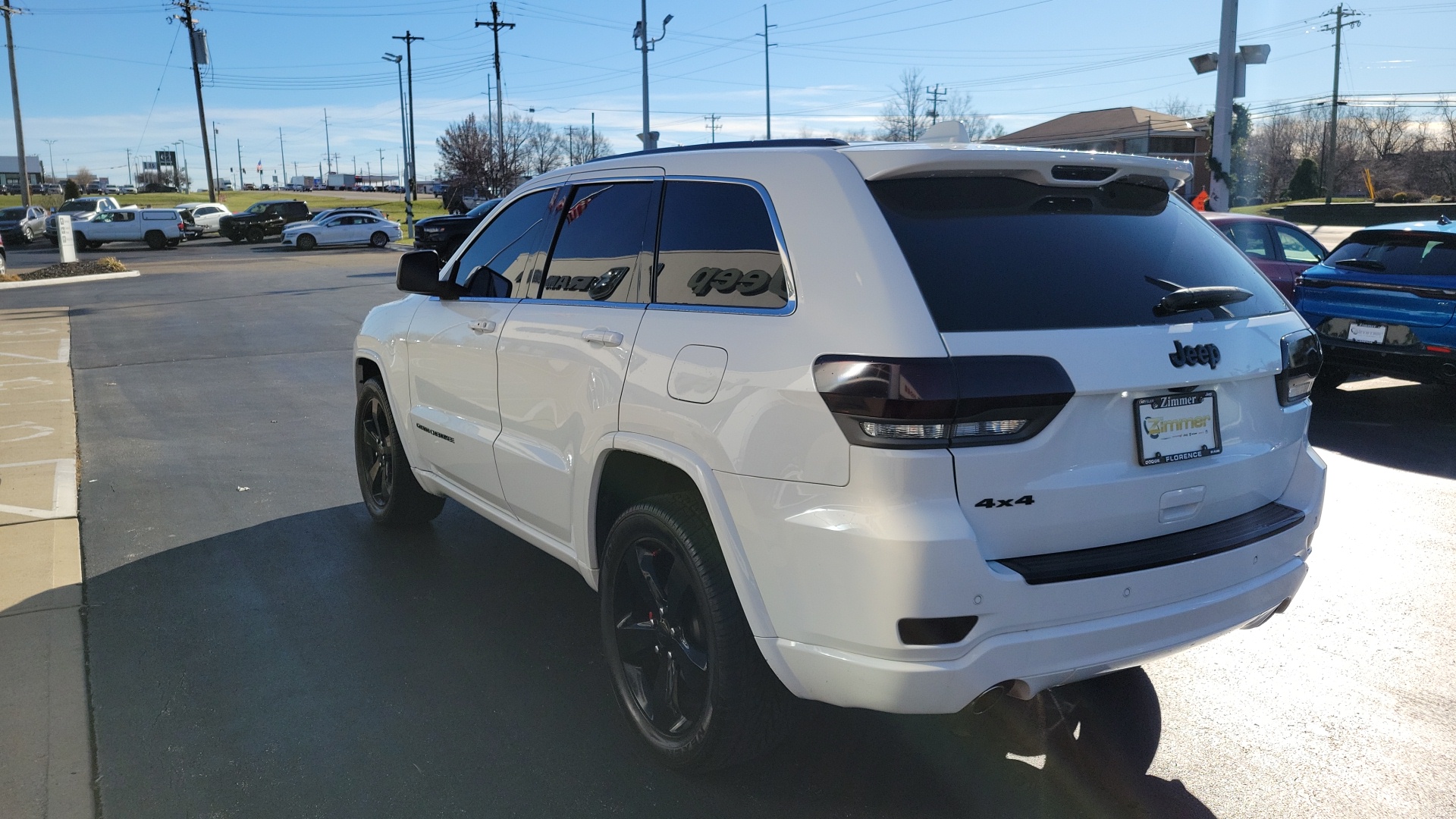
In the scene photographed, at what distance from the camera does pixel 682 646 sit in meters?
3.29

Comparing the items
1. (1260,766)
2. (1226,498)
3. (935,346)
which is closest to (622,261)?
(935,346)

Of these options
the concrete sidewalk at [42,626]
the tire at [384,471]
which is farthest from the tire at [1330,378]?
the concrete sidewalk at [42,626]

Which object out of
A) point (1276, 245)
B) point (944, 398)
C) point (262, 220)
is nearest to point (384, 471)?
point (944, 398)

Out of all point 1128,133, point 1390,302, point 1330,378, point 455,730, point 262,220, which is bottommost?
point 455,730

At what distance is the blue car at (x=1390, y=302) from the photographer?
324 inches

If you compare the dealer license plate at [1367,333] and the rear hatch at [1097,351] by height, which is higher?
the rear hatch at [1097,351]

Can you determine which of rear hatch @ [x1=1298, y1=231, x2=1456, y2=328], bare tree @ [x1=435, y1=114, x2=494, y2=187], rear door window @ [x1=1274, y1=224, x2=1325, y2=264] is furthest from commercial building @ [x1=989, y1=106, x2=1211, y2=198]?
rear hatch @ [x1=1298, y1=231, x2=1456, y2=328]

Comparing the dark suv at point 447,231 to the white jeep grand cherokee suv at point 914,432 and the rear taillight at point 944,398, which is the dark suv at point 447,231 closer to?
the white jeep grand cherokee suv at point 914,432

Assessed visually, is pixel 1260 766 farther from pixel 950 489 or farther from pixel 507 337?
pixel 507 337

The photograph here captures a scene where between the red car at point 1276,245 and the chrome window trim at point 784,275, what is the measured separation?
345 inches

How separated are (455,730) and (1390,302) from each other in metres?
8.07

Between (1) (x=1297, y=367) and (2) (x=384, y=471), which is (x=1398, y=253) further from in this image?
(2) (x=384, y=471)

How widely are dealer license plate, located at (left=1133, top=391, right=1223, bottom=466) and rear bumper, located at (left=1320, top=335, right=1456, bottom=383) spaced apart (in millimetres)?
5919

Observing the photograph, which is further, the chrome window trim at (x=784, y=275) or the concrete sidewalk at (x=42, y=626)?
the concrete sidewalk at (x=42, y=626)
